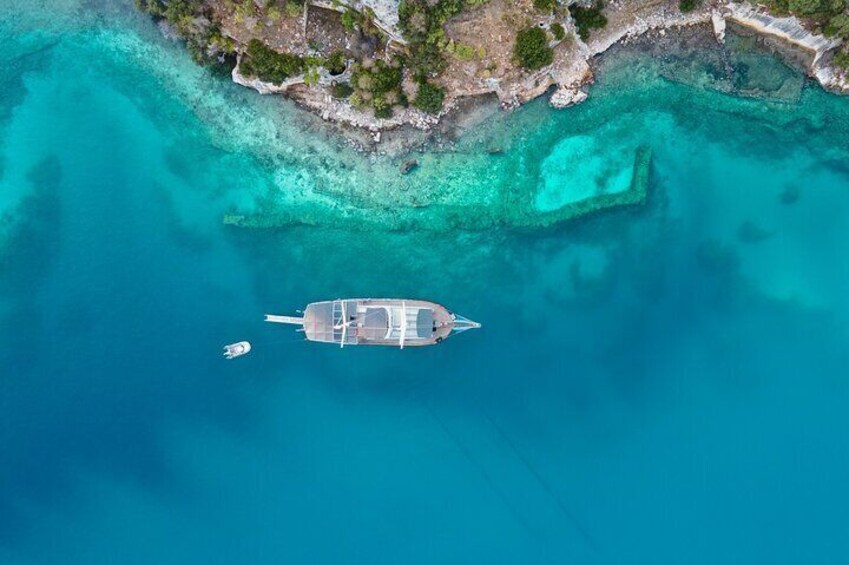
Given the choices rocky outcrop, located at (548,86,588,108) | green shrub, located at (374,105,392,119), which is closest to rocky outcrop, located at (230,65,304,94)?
green shrub, located at (374,105,392,119)

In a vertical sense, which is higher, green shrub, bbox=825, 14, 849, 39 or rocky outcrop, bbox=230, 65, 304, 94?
green shrub, bbox=825, 14, 849, 39

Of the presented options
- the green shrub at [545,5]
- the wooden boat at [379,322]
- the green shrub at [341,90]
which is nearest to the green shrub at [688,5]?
the green shrub at [545,5]

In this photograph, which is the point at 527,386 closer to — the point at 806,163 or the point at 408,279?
the point at 408,279

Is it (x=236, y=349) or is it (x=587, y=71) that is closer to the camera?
(x=587, y=71)

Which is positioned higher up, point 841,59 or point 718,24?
point 718,24

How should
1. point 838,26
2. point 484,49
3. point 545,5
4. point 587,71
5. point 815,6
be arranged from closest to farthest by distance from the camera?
point 815,6 < point 545,5 < point 838,26 < point 484,49 < point 587,71

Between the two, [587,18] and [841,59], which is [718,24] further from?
[587,18]

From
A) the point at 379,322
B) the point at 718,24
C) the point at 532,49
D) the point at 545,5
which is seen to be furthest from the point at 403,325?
the point at 718,24

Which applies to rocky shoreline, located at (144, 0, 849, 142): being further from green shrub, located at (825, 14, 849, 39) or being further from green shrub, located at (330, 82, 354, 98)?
green shrub, located at (825, 14, 849, 39)
